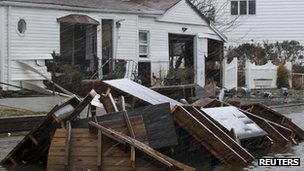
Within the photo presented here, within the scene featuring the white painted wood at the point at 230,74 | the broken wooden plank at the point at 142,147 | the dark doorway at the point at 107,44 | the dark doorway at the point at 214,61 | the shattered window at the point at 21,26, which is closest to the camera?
the broken wooden plank at the point at 142,147

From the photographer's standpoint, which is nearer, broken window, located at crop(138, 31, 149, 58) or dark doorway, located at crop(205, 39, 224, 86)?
broken window, located at crop(138, 31, 149, 58)

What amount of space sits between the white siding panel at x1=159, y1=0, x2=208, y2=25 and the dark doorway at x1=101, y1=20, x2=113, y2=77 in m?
3.01

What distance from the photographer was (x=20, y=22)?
22.6 metres

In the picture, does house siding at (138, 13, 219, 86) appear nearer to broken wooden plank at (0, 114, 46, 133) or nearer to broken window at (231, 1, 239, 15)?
broken window at (231, 1, 239, 15)

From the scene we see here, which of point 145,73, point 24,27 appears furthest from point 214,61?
point 24,27

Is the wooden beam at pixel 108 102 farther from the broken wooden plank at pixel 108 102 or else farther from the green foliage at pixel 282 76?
the green foliage at pixel 282 76

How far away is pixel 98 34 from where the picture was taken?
84.1 feet

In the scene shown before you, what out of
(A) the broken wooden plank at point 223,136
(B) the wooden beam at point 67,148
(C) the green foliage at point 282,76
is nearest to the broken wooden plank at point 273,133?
(A) the broken wooden plank at point 223,136

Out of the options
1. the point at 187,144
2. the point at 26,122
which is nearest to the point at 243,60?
the point at 26,122

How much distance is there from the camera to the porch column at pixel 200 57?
30938 millimetres

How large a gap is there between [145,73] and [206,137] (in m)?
16.6

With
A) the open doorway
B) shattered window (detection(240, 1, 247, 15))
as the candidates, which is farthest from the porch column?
shattered window (detection(240, 1, 247, 15))

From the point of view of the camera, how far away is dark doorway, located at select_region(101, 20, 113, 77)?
26.1 meters
